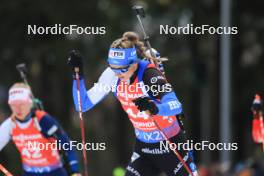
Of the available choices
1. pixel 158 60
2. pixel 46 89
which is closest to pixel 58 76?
pixel 46 89

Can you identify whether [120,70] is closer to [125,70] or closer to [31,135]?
[125,70]

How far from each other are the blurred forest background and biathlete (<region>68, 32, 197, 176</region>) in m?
8.76

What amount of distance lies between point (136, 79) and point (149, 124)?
0.45 m

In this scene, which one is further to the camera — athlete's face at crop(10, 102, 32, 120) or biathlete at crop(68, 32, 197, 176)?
athlete's face at crop(10, 102, 32, 120)

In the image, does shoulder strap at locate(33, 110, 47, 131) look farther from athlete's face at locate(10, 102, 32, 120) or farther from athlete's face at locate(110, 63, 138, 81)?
athlete's face at locate(110, 63, 138, 81)

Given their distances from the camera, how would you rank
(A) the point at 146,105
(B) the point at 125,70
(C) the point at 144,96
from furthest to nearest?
(B) the point at 125,70 → (C) the point at 144,96 → (A) the point at 146,105

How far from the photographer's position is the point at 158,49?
17.8 metres

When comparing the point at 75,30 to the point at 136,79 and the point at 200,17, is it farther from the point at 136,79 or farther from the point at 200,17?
the point at 136,79

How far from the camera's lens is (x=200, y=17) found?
17797 millimetres

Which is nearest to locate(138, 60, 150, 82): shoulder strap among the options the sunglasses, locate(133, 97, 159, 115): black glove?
the sunglasses

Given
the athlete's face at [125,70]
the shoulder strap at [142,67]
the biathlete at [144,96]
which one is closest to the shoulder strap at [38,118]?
the biathlete at [144,96]

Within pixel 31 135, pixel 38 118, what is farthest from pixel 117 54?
pixel 31 135

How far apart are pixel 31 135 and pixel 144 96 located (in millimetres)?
1753

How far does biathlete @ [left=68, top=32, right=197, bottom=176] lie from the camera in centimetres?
789
